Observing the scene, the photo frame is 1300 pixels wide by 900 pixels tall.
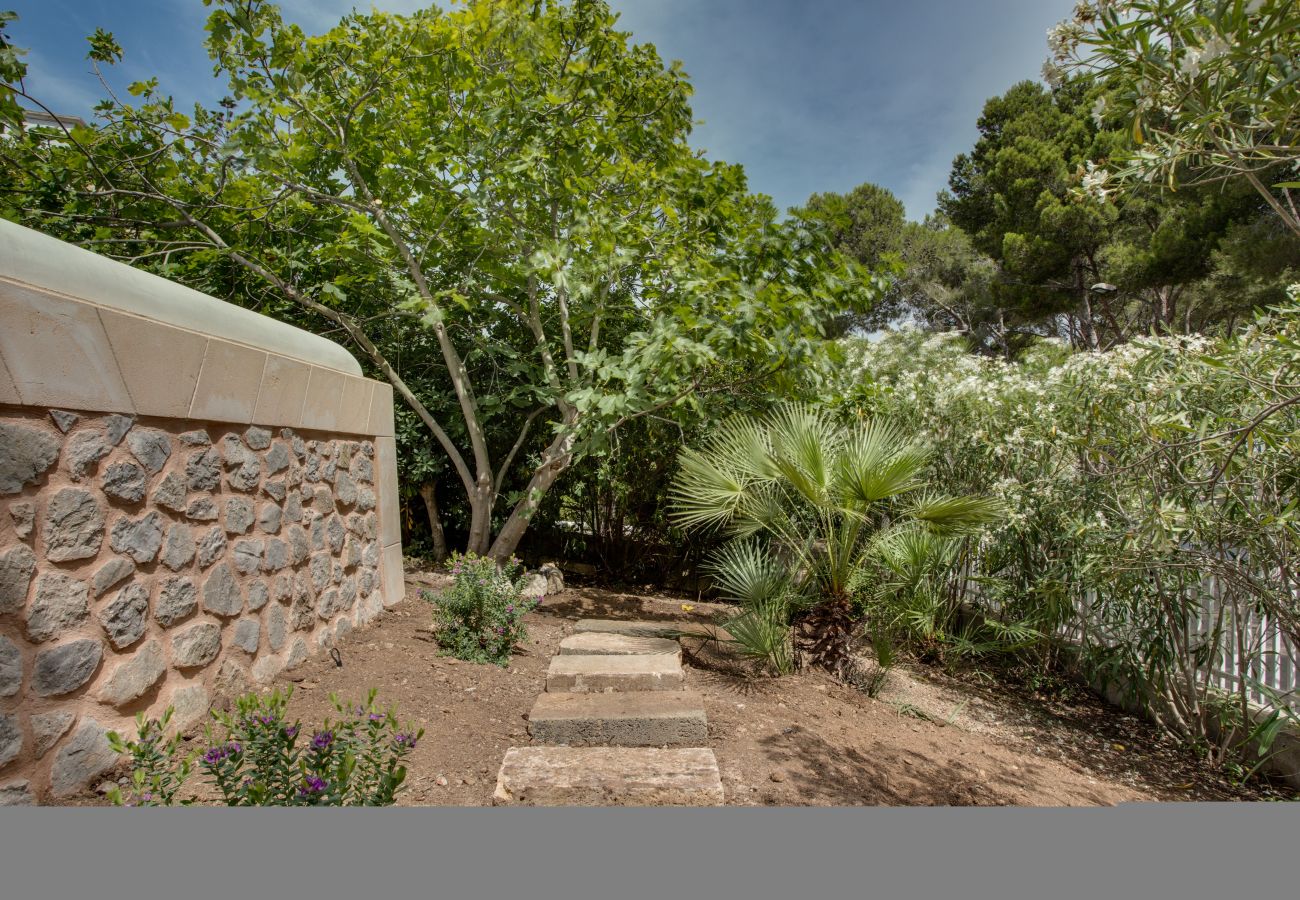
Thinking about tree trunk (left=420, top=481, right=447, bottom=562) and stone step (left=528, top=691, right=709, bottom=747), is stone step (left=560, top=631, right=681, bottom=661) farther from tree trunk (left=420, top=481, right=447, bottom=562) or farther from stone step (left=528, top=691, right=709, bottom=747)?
tree trunk (left=420, top=481, right=447, bottom=562)

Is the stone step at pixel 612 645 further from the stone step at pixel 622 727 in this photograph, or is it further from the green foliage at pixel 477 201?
the green foliage at pixel 477 201

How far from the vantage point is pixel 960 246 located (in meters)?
18.2

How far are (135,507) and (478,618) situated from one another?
1863 millimetres

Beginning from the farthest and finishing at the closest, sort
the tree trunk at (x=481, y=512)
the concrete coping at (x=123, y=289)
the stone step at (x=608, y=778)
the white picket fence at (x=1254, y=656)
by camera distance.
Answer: the tree trunk at (x=481, y=512), the white picket fence at (x=1254, y=656), the stone step at (x=608, y=778), the concrete coping at (x=123, y=289)

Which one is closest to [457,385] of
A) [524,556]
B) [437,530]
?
[437,530]

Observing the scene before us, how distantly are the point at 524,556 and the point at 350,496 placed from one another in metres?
3.40

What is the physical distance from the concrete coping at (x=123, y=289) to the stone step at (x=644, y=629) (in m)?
2.44

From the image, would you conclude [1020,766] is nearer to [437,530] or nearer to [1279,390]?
[1279,390]

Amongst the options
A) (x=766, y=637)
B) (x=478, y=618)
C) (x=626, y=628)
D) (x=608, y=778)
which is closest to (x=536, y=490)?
(x=626, y=628)

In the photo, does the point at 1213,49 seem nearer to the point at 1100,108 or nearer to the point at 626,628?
the point at 1100,108

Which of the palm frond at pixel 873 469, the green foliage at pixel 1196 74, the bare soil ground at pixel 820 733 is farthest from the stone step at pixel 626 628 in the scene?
the green foliage at pixel 1196 74

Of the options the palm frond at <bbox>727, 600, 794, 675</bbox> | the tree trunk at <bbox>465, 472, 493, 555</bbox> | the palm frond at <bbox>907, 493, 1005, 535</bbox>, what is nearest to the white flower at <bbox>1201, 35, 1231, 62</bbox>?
the palm frond at <bbox>907, 493, 1005, 535</bbox>

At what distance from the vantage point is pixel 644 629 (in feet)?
15.1

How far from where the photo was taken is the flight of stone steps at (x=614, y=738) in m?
2.34
